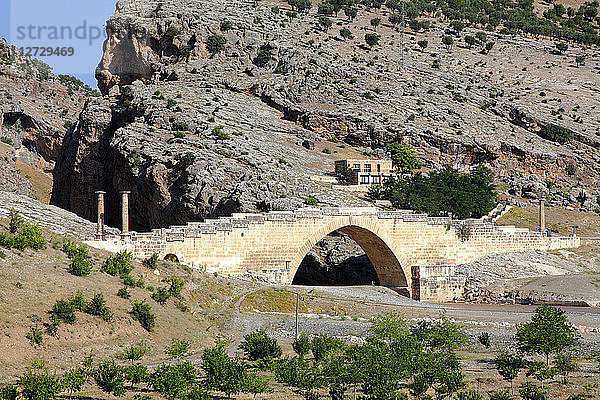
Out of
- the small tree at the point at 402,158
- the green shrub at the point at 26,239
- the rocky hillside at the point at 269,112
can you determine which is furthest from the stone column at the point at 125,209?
the small tree at the point at 402,158

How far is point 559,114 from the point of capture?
9275cm

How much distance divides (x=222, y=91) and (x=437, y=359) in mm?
59198

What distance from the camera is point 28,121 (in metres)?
98.8

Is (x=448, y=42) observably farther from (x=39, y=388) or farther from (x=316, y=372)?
(x=39, y=388)

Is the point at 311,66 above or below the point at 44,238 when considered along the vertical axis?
above

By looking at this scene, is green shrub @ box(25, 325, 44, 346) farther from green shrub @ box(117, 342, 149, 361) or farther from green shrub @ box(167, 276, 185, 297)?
green shrub @ box(167, 276, 185, 297)

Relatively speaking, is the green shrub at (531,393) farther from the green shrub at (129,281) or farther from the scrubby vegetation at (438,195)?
the scrubby vegetation at (438,195)

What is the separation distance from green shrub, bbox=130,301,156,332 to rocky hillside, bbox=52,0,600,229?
27.9 m

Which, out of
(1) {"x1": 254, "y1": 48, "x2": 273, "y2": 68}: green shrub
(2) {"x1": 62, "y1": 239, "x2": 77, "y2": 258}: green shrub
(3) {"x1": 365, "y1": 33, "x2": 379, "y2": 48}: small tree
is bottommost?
(2) {"x1": 62, "y1": 239, "x2": 77, "y2": 258}: green shrub

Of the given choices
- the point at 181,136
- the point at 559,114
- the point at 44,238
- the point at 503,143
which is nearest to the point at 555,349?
the point at 44,238

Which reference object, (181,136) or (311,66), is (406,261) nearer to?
(181,136)

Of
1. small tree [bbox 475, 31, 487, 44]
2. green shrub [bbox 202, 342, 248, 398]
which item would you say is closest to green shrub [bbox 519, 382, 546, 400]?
green shrub [bbox 202, 342, 248, 398]

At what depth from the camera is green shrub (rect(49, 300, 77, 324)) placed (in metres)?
24.3

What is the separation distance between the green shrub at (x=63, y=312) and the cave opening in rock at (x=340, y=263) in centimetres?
3031
